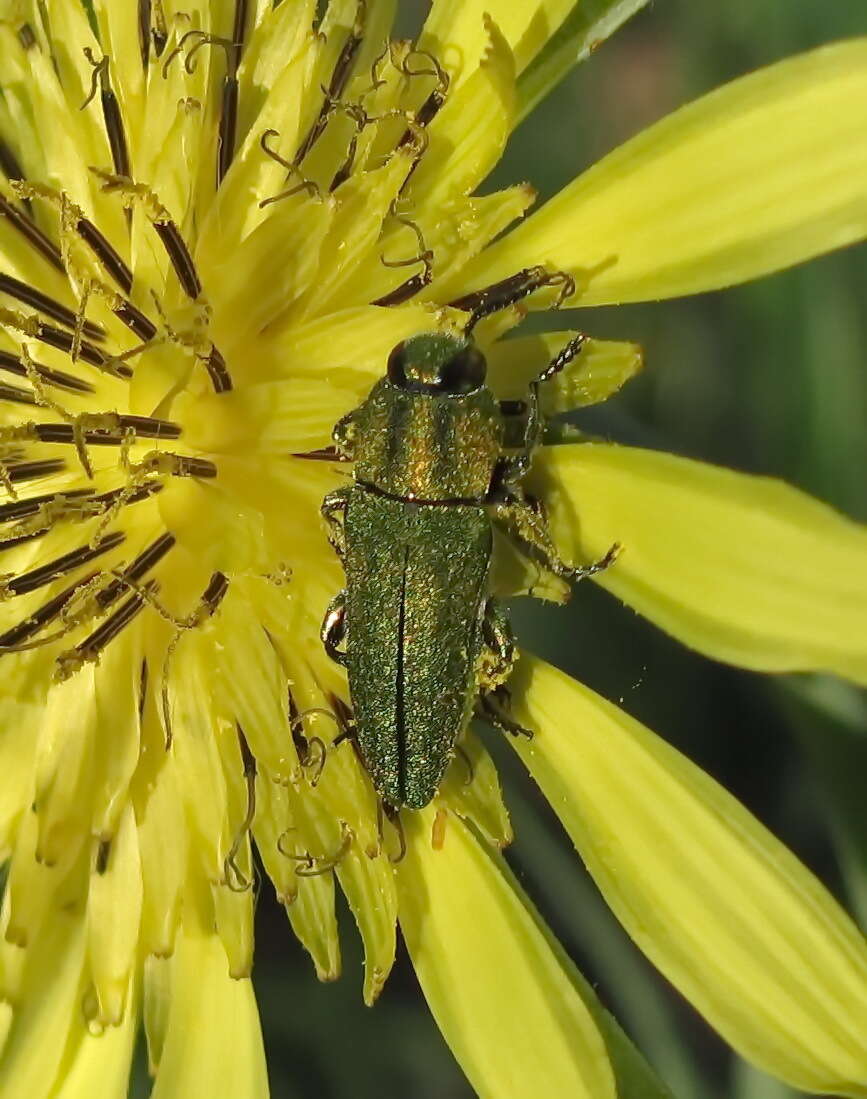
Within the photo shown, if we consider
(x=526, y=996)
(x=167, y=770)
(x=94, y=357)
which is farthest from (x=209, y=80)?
(x=526, y=996)

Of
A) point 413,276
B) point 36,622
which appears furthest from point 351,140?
point 36,622

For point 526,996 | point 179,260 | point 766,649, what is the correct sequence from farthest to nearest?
point 526,996, point 179,260, point 766,649

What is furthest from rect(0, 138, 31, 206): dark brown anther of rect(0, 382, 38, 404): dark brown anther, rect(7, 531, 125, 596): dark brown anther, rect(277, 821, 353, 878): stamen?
rect(277, 821, 353, 878): stamen

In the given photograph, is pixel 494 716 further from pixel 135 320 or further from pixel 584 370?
pixel 135 320

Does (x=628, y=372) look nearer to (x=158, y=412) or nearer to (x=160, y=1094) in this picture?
(x=158, y=412)

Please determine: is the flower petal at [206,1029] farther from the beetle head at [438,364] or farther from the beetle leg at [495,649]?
the beetle head at [438,364]

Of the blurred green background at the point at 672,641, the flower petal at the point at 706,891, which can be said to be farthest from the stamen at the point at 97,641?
the blurred green background at the point at 672,641
